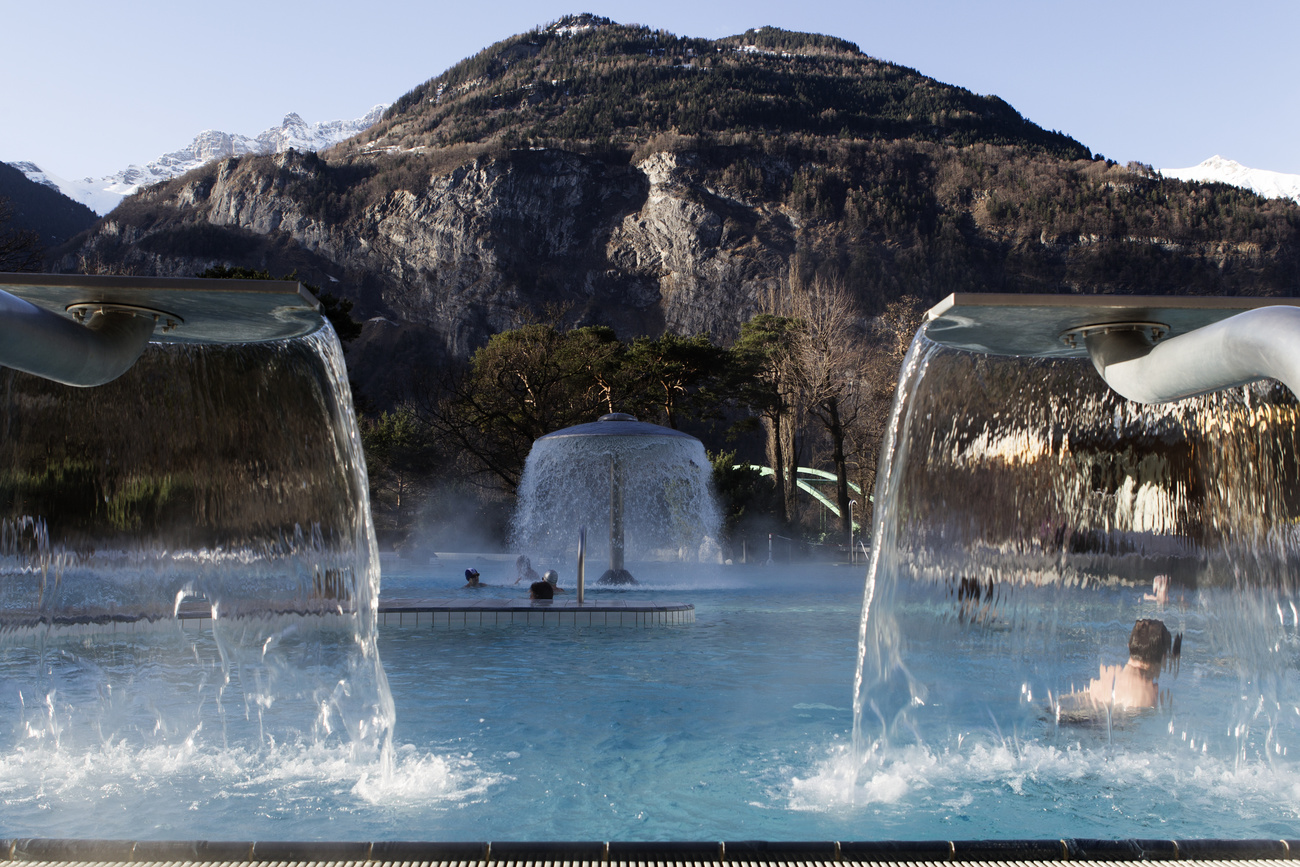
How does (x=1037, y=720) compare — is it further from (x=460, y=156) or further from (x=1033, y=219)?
(x=460, y=156)

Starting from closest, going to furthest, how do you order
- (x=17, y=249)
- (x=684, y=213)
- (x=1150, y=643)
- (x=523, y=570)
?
(x=1150, y=643), (x=523, y=570), (x=17, y=249), (x=684, y=213)

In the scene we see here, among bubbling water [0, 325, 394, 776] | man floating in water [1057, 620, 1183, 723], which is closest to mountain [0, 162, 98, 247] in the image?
bubbling water [0, 325, 394, 776]

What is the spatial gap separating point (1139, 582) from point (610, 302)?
66.5 metres

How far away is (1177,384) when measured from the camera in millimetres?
2482

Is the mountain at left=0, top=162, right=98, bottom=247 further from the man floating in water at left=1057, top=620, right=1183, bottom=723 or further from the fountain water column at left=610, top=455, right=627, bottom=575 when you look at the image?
the man floating in water at left=1057, top=620, right=1183, bottom=723

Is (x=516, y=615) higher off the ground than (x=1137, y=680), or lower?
lower

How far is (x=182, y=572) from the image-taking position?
13.9m

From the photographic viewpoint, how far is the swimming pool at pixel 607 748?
346 centimetres

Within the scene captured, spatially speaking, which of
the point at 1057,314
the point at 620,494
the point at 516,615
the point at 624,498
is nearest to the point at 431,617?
the point at 516,615

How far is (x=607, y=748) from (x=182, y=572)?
11.4m

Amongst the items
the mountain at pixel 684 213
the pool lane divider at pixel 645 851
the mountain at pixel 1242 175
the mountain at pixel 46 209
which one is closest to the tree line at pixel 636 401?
the pool lane divider at pixel 645 851

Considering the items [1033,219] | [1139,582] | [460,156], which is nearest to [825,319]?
[1139,582]

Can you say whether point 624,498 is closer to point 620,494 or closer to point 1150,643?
point 620,494

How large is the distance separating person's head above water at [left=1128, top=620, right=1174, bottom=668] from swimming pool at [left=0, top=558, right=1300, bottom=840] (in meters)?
0.35
